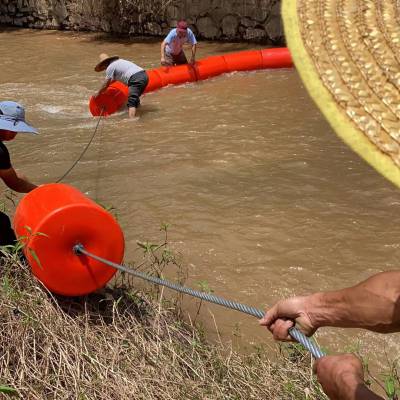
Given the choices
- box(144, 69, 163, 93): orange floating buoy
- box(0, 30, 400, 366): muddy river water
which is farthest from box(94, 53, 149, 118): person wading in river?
box(144, 69, 163, 93): orange floating buoy

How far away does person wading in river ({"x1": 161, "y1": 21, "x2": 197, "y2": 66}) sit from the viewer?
825 centimetres

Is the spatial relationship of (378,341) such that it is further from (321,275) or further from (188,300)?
(188,300)

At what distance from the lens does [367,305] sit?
1.42 metres

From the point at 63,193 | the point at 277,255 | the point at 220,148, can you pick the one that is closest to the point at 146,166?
the point at 220,148

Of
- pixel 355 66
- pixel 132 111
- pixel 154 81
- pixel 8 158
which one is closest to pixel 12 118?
pixel 8 158

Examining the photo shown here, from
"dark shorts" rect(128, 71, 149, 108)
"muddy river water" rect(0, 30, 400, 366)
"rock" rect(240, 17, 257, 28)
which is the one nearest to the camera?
"muddy river water" rect(0, 30, 400, 366)

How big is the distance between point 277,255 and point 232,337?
93cm

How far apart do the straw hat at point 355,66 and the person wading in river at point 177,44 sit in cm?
728

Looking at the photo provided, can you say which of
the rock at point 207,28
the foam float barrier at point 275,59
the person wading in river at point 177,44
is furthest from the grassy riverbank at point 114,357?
the rock at point 207,28

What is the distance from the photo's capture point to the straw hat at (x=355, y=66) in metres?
1.01

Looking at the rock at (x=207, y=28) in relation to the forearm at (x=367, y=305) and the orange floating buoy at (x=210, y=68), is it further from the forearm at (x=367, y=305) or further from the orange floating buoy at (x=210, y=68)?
the forearm at (x=367, y=305)

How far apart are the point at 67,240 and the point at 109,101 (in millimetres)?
4761

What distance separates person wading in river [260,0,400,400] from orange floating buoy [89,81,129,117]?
6.06 metres

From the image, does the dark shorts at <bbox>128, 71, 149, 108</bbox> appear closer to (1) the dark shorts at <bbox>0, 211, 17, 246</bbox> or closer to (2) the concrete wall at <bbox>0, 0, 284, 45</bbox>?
(2) the concrete wall at <bbox>0, 0, 284, 45</bbox>
